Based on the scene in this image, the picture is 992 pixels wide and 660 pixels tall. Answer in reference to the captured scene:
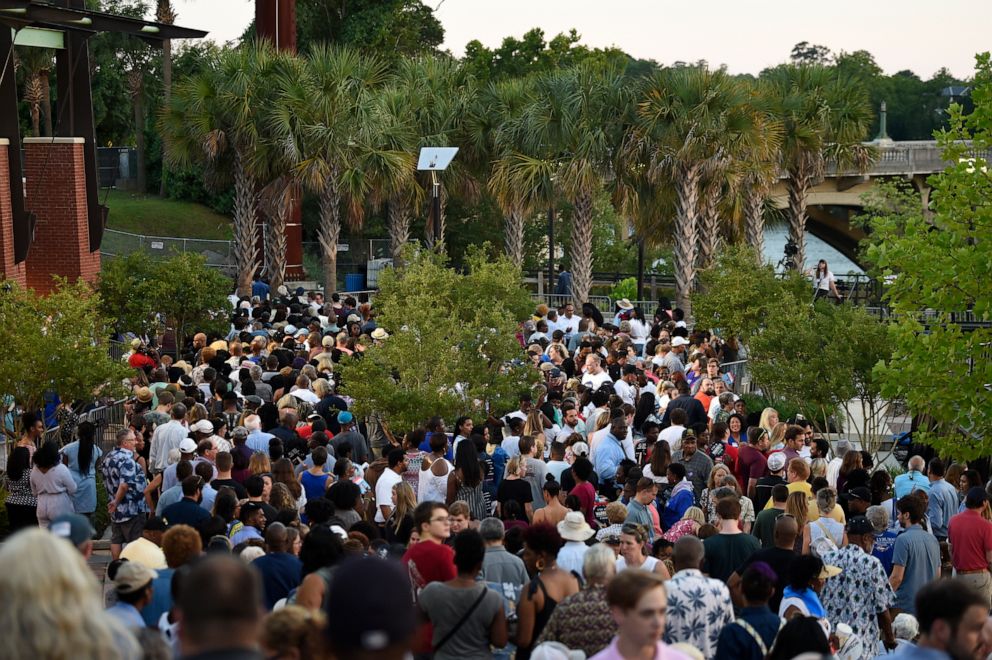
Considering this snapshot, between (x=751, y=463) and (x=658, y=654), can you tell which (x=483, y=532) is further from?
(x=751, y=463)

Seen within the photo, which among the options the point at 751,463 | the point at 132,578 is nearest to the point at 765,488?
the point at 751,463

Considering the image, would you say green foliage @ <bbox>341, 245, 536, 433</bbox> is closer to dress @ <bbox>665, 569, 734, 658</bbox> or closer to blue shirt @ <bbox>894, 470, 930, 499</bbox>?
blue shirt @ <bbox>894, 470, 930, 499</bbox>

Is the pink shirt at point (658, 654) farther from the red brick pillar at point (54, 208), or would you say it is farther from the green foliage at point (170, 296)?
the red brick pillar at point (54, 208)

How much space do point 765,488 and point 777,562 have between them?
386cm

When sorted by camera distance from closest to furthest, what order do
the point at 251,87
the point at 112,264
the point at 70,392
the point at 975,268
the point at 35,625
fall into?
the point at 35,625
the point at 975,268
the point at 70,392
the point at 112,264
the point at 251,87

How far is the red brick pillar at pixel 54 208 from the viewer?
2823 cm

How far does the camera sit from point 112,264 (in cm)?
2525

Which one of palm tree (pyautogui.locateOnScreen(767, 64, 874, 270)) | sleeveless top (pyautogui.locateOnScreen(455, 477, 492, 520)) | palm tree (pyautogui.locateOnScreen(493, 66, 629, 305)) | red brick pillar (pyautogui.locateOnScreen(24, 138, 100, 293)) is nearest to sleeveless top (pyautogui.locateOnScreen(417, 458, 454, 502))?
sleeveless top (pyautogui.locateOnScreen(455, 477, 492, 520))

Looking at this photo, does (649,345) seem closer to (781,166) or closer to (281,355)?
(281,355)

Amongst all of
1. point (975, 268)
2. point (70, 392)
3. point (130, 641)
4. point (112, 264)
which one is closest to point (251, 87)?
point (112, 264)

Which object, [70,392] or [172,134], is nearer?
[70,392]

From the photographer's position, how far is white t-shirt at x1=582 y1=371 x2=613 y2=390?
18.2 metres

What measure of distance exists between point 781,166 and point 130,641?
33177 millimetres

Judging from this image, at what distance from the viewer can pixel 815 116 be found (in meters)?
35.2
